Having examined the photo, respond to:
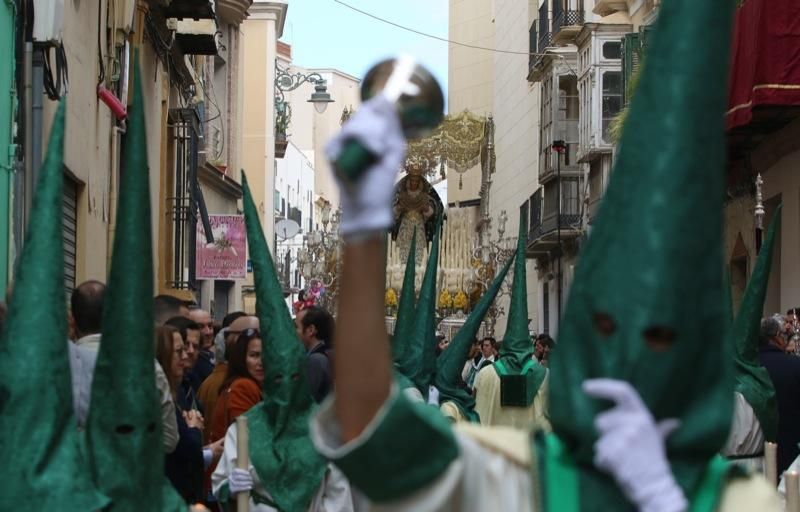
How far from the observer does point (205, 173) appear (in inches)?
1283

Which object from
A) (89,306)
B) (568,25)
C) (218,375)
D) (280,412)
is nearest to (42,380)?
(89,306)

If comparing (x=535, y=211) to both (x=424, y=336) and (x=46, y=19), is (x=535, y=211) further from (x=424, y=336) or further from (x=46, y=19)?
(x=424, y=336)

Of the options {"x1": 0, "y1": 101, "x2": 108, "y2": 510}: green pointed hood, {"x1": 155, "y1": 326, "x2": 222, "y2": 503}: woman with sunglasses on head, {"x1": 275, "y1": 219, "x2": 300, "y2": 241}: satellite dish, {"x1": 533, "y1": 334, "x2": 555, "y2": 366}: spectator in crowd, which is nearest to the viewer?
{"x1": 0, "y1": 101, "x2": 108, "y2": 510}: green pointed hood

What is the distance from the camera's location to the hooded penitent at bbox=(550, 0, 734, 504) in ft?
9.35

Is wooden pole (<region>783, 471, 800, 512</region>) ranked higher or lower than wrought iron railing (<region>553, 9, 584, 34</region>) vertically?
lower

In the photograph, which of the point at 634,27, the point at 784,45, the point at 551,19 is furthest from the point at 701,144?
the point at 551,19

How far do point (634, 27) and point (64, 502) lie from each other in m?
31.2

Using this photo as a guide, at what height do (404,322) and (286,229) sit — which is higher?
(286,229)

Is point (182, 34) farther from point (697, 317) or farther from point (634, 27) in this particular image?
point (697, 317)

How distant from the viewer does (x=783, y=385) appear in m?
10.8

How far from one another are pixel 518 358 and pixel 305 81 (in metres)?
32.0

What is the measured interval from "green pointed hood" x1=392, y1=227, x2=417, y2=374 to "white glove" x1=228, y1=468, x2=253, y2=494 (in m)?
2.48

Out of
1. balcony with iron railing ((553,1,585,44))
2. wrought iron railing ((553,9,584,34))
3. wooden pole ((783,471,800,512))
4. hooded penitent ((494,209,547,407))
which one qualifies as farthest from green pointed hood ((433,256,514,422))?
wrought iron railing ((553,9,584,34))

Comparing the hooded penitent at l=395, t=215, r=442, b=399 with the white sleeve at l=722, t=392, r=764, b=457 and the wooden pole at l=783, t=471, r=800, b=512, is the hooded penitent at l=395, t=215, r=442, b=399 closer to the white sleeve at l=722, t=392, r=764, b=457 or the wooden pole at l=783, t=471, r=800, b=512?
the white sleeve at l=722, t=392, r=764, b=457
